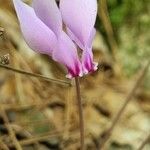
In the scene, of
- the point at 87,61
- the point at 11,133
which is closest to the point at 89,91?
the point at 11,133

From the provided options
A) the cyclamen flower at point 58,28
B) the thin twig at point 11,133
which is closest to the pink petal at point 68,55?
the cyclamen flower at point 58,28

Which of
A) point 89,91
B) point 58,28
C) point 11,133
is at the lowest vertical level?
point 89,91

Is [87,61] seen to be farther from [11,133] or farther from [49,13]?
[11,133]

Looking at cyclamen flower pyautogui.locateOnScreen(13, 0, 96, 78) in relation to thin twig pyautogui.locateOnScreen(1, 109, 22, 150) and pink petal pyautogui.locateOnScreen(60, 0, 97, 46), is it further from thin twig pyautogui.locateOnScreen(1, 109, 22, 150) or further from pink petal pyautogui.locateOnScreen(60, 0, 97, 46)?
thin twig pyautogui.locateOnScreen(1, 109, 22, 150)

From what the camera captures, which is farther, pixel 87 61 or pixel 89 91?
pixel 89 91

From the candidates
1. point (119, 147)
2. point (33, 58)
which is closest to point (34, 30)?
point (119, 147)

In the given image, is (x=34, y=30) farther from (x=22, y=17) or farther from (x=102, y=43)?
(x=102, y=43)

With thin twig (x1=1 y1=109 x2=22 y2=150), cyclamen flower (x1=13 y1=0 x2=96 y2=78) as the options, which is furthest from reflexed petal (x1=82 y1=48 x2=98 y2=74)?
thin twig (x1=1 y1=109 x2=22 y2=150)

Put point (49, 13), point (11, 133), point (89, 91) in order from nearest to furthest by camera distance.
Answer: point (49, 13)
point (11, 133)
point (89, 91)
